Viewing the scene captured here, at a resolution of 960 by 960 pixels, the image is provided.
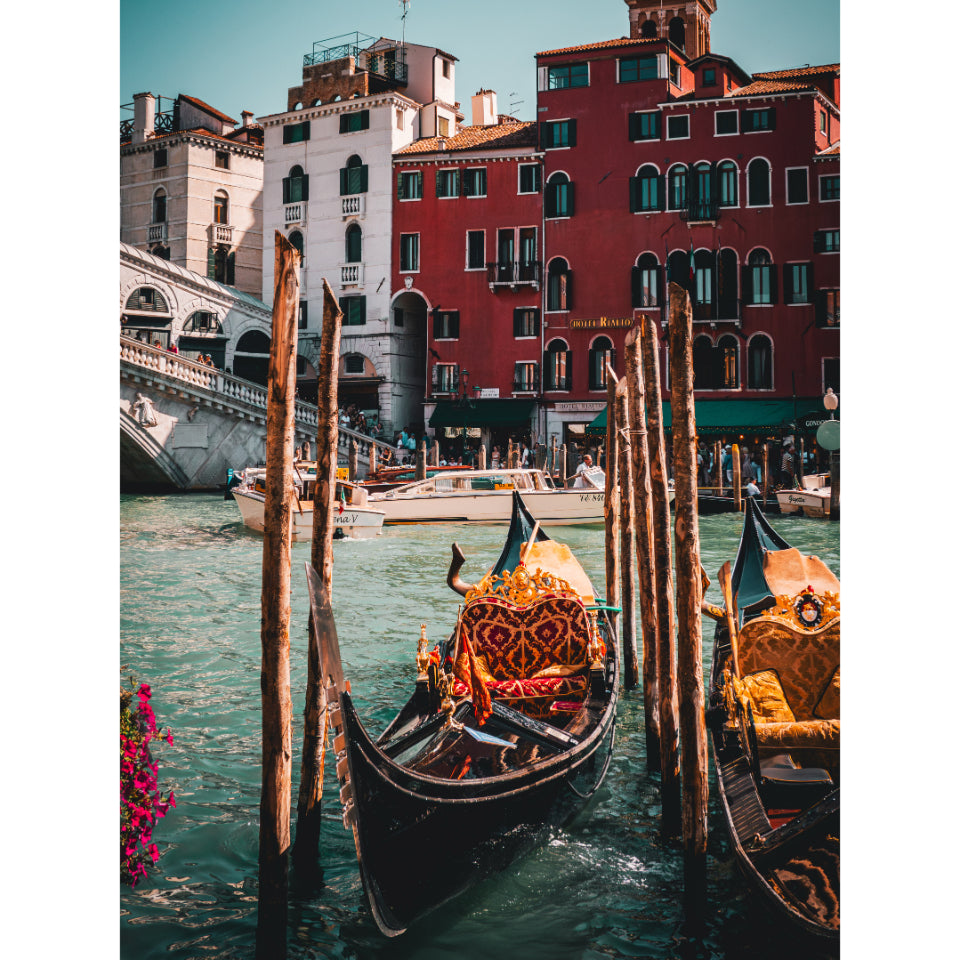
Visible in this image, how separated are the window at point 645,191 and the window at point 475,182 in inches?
102

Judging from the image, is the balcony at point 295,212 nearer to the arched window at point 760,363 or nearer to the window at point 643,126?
the window at point 643,126

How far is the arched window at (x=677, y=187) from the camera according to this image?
8578 millimetres

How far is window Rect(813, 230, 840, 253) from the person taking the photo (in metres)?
4.15

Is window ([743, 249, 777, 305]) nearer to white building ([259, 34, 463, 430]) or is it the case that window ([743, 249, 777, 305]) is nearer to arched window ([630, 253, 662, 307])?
arched window ([630, 253, 662, 307])

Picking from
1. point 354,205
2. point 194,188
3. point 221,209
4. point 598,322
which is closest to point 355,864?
point 194,188

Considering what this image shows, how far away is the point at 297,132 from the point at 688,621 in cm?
1084

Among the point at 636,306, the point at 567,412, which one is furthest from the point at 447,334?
the point at 636,306

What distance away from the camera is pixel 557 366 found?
1124 centimetres

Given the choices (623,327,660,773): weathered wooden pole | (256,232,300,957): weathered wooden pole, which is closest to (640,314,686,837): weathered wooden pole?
(623,327,660,773): weathered wooden pole

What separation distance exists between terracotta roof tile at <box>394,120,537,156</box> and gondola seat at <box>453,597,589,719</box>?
360 inches

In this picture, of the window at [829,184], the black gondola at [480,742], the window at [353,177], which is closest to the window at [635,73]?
the window at [829,184]

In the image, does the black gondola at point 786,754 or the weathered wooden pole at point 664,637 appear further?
the weathered wooden pole at point 664,637
